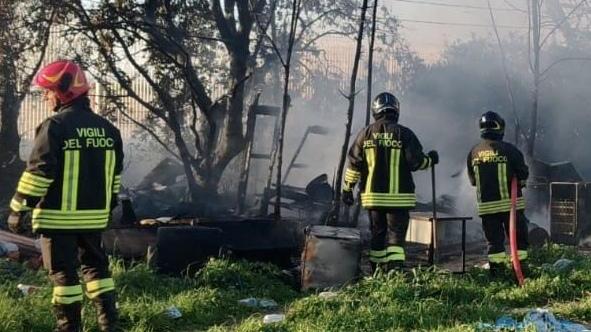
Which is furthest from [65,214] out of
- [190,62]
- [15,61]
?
[15,61]

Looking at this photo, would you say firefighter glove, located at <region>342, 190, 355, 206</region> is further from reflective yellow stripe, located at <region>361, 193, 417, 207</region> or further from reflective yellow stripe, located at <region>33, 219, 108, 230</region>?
reflective yellow stripe, located at <region>33, 219, 108, 230</region>

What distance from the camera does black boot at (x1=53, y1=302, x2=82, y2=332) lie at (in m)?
4.44

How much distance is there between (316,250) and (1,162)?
7860 mm

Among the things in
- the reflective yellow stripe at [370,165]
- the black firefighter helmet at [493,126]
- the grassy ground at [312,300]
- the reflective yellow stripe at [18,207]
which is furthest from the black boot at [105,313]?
the black firefighter helmet at [493,126]

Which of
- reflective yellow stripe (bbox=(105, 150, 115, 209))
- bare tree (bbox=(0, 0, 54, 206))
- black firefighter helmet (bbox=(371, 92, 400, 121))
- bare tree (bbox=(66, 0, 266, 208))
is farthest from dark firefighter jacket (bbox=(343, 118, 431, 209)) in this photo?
bare tree (bbox=(0, 0, 54, 206))

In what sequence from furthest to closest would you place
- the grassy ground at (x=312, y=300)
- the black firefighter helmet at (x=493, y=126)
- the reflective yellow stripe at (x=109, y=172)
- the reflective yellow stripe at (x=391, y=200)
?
the black firefighter helmet at (x=493, y=126)
the reflective yellow stripe at (x=391, y=200)
the grassy ground at (x=312, y=300)
the reflective yellow stripe at (x=109, y=172)

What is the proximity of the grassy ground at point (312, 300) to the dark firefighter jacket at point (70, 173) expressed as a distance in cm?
86

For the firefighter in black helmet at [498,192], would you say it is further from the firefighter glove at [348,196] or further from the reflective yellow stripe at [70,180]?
the reflective yellow stripe at [70,180]

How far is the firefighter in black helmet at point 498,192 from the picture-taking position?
22.9ft

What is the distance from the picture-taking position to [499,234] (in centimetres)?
707

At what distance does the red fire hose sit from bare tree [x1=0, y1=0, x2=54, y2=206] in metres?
7.48

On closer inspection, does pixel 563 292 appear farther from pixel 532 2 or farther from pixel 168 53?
pixel 532 2

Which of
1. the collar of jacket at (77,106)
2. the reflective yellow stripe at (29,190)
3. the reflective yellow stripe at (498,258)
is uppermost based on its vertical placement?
the collar of jacket at (77,106)

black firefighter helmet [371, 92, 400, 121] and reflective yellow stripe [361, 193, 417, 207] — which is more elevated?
black firefighter helmet [371, 92, 400, 121]
